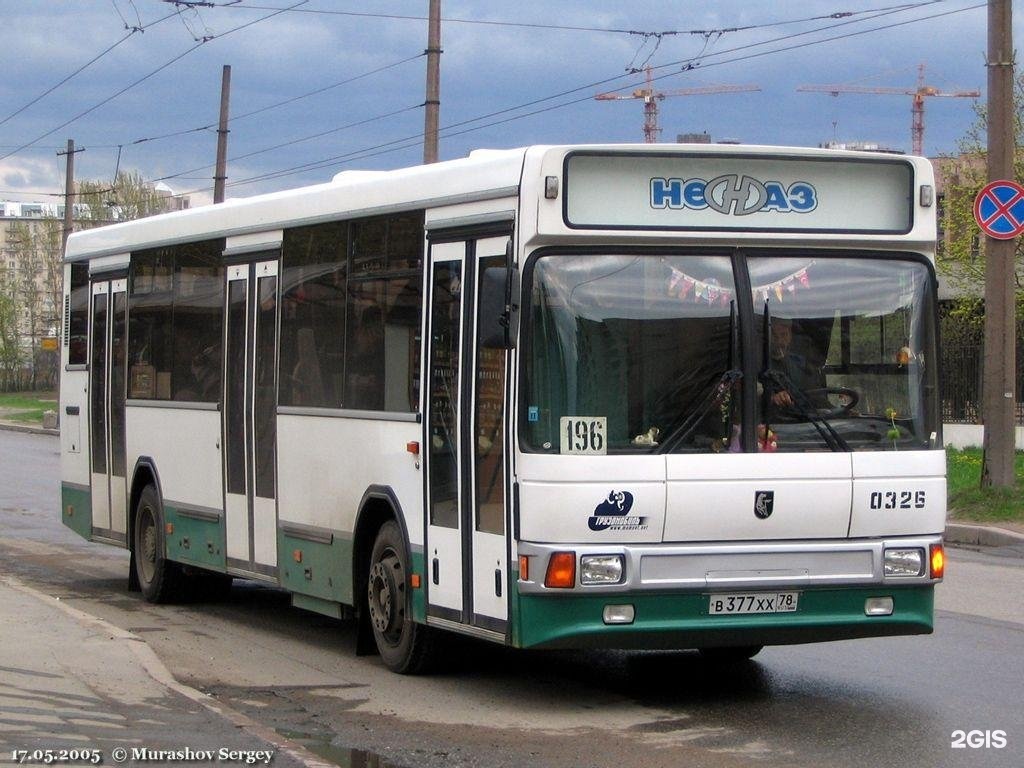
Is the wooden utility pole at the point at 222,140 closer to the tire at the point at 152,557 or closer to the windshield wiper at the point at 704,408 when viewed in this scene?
the tire at the point at 152,557

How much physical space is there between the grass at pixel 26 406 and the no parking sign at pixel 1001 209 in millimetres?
42199

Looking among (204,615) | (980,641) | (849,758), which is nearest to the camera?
(849,758)

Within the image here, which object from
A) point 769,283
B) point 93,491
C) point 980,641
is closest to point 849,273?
point 769,283

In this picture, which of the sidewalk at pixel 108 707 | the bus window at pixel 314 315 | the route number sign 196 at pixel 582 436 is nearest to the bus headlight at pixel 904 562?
the route number sign 196 at pixel 582 436

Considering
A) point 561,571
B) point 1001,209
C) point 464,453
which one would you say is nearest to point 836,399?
point 561,571

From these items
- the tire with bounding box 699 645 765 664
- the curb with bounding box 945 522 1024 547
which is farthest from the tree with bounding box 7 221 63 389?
the tire with bounding box 699 645 765 664

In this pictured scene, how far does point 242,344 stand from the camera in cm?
1237

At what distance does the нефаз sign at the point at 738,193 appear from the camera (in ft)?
28.5

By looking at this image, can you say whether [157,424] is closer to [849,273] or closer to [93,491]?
[93,491]

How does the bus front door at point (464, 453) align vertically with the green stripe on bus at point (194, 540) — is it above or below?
above

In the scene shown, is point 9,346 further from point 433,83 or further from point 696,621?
point 696,621

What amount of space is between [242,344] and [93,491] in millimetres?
3778

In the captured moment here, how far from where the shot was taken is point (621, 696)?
9367mm

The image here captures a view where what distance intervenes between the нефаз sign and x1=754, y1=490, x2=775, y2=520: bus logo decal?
136cm
